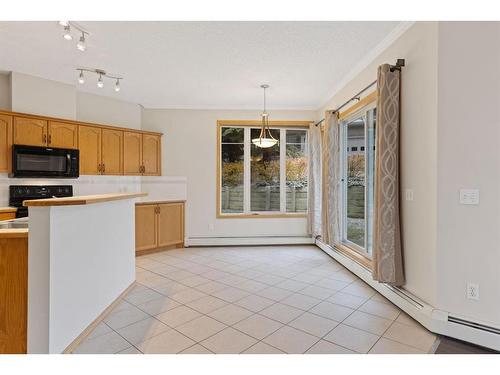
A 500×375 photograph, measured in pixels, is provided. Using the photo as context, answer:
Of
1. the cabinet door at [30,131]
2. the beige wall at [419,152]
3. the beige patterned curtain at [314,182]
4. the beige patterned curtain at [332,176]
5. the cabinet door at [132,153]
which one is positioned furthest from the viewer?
the beige patterned curtain at [314,182]

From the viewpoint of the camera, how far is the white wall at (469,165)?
210cm

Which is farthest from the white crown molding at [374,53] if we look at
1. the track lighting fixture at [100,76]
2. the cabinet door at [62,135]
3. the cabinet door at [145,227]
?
the cabinet door at [62,135]

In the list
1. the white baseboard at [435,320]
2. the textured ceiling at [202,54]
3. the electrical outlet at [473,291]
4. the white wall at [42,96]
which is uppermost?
the textured ceiling at [202,54]

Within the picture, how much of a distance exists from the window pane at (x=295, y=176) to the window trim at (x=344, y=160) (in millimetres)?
1228

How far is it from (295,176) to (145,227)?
2.97m

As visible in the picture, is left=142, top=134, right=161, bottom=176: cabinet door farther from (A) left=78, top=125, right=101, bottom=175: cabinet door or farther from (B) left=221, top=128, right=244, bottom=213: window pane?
(B) left=221, top=128, right=244, bottom=213: window pane

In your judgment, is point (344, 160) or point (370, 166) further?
point (344, 160)

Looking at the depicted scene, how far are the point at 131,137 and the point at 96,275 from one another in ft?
10.1

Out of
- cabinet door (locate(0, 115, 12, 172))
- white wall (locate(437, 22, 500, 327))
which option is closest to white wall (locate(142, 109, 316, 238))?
cabinet door (locate(0, 115, 12, 172))

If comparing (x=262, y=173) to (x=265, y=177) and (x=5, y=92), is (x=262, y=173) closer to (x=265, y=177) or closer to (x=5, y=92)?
(x=265, y=177)

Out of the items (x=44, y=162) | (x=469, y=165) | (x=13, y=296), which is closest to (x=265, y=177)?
(x=44, y=162)

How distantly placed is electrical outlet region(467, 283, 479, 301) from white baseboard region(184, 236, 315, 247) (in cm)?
334

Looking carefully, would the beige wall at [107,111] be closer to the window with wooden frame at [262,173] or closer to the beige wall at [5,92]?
the beige wall at [5,92]

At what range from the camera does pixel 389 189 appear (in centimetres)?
271
